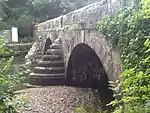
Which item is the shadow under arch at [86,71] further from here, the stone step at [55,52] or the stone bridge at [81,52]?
the stone step at [55,52]

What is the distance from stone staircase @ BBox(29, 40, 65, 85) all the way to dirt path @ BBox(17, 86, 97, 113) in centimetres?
86

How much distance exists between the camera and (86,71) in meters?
13.0

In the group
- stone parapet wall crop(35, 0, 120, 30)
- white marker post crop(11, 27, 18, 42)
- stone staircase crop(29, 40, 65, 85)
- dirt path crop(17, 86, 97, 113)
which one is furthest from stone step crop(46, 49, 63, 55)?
white marker post crop(11, 27, 18, 42)

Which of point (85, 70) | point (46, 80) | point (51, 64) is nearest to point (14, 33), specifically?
point (51, 64)

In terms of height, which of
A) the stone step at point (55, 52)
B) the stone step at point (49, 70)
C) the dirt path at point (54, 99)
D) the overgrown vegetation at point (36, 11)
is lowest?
the dirt path at point (54, 99)

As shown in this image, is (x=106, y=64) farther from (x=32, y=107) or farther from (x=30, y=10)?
(x=30, y=10)

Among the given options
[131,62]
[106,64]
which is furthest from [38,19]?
[131,62]

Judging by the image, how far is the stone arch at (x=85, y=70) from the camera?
12086mm

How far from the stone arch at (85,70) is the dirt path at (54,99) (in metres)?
0.90

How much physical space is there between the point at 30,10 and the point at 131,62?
95.0 feet

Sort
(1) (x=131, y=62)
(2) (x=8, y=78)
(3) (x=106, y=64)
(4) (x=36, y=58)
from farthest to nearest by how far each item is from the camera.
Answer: (4) (x=36, y=58), (3) (x=106, y=64), (2) (x=8, y=78), (1) (x=131, y=62)

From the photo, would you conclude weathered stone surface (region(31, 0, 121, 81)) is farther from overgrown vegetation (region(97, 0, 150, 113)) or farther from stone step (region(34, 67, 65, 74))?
stone step (region(34, 67, 65, 74))

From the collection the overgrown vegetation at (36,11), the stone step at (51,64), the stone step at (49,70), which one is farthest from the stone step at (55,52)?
the overgrown vegetation at (36,11)

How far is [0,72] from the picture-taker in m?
5.41
